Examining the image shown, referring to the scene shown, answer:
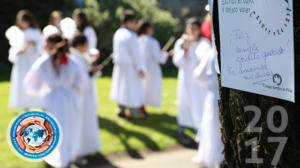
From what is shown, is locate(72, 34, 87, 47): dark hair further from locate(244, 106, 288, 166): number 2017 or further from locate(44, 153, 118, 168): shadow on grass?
locate(244, 106, 288, 166): number 2017

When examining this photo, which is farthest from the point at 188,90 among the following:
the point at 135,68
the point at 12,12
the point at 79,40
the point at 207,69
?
the point at 12,12

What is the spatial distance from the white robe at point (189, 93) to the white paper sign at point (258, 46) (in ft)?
15.4

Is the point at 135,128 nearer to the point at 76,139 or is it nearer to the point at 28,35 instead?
the point at 76,139

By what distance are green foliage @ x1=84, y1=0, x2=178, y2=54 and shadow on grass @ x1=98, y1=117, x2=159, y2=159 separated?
671cm

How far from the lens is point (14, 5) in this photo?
53.7 ft

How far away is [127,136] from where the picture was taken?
680cm

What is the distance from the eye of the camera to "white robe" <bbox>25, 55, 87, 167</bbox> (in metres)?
4.75

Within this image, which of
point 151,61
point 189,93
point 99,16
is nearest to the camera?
point 189,93

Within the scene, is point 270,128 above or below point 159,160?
above

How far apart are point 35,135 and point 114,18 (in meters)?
14.0

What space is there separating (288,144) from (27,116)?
113cm

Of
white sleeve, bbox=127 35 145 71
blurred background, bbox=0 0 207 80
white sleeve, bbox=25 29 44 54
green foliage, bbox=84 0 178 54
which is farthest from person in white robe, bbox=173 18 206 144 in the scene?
blurred background, bbox=0 0 207 80

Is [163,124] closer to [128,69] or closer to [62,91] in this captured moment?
[128,69]

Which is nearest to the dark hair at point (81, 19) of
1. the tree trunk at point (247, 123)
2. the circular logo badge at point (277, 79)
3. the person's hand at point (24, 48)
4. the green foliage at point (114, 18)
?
the person's hand at point (24, 48)
